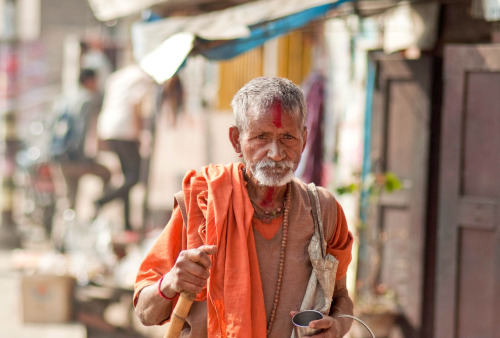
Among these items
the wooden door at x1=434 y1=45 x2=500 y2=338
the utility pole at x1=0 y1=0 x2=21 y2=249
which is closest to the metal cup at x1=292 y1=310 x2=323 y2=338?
the wooden door at x1=434 y1=45 x2=500 y2=338

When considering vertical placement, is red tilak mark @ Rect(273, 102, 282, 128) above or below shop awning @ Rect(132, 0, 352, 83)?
below

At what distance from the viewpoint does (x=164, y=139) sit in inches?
378

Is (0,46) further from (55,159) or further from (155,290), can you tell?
(155,290)

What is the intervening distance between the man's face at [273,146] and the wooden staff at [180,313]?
1.41ft

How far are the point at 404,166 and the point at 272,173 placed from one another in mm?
3786

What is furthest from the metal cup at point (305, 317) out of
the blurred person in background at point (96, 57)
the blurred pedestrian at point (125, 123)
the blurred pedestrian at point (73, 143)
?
the blurred person in background at point (96, 57)

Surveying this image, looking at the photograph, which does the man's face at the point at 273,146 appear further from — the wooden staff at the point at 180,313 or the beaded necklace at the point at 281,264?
the wooden staff at the point at 180,313

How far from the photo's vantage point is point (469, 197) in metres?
5.07

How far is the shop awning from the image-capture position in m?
5.11

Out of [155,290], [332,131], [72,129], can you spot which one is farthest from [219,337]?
[72,129]

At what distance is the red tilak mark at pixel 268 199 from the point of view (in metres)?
2.72

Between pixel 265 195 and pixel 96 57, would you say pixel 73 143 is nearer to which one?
pixel 96 57

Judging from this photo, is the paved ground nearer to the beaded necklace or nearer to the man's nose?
the beaded necklace

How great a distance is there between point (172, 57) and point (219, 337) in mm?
2851
